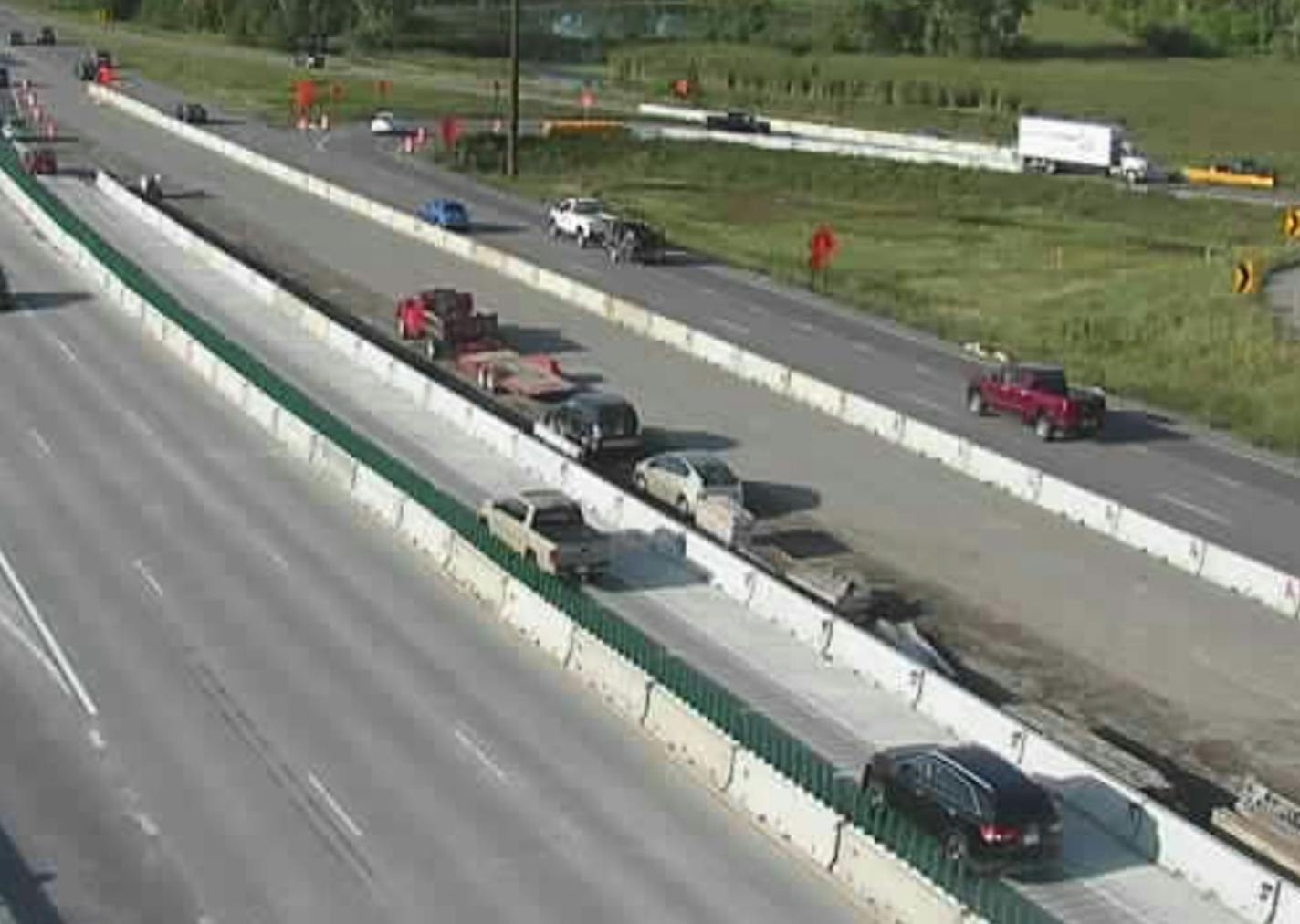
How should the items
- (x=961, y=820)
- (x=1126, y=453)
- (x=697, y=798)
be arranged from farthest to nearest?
(x=1126, y=453) → (x=697, y=798) → (x=961, y=820)

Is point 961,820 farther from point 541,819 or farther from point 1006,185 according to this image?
point 1006,185

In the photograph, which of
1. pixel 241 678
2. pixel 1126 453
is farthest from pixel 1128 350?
pixel 241 678

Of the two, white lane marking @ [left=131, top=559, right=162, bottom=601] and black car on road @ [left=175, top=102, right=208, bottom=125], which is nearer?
white lane marking @ [left=131, top=559, right=162, bottom=601]

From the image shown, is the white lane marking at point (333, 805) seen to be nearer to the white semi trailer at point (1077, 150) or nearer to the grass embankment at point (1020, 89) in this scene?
the white semi trailer at point (1077, 150)

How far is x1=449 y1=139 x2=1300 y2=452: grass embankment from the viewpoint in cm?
6034

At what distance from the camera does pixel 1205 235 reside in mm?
87938

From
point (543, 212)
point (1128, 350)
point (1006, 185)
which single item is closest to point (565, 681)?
point (1128, 350)

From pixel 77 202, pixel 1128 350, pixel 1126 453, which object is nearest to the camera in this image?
pixel 1126 453

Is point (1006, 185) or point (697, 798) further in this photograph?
point (1006, 185)

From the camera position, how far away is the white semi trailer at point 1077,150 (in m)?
107

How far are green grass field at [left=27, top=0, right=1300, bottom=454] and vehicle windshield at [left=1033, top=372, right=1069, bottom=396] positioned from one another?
570 cm

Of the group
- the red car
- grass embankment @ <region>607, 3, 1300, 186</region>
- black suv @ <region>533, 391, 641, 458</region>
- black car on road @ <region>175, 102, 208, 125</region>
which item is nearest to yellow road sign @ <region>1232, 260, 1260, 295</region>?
black suv @ <region>533, 391, 641, 458</region>

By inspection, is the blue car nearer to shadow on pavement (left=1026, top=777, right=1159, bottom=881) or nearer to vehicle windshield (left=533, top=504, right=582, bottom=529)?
vehicle windshield (left=533, top=504, right=582, bottom=529)

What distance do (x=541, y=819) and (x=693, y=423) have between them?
25.4 metres
